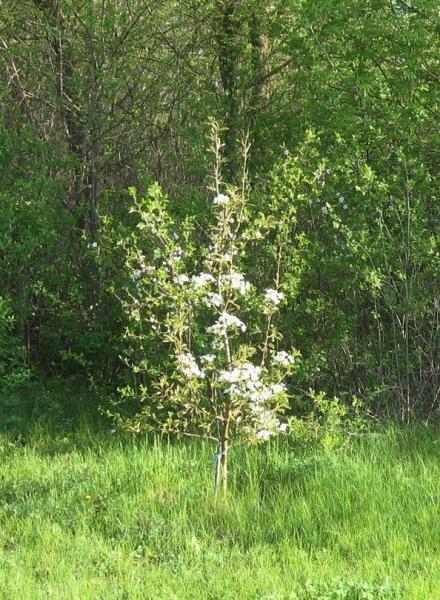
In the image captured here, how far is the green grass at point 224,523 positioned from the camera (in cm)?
398

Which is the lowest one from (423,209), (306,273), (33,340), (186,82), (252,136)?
(33,340)

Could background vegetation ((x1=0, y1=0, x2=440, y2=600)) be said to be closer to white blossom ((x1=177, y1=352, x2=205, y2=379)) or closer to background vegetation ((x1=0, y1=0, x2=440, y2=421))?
background vegetation ((x1=0, y1=0, x2=440, y2=421))

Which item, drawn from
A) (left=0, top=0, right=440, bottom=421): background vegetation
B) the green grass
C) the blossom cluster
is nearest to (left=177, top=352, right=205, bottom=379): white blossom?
the blossom cluster

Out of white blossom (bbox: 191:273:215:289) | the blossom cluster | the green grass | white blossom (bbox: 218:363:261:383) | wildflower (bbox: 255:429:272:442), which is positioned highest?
white blossom (bbox: 191:273:215:289)

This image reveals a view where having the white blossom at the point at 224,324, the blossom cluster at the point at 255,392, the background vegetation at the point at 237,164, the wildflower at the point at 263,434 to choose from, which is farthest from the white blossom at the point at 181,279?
the wildflower at the point at 263,434

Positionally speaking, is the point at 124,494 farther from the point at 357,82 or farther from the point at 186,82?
the point at 186,82

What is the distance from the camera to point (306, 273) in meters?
6.64

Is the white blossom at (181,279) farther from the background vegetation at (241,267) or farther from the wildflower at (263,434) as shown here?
the wildflower at (263,434)

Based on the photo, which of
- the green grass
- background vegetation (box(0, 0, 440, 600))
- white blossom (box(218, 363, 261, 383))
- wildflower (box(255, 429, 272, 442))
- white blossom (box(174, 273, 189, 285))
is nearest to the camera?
the green grass

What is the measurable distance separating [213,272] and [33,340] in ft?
13.7

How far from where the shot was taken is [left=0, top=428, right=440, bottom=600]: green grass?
3.98m

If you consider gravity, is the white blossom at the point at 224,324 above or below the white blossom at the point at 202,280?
below

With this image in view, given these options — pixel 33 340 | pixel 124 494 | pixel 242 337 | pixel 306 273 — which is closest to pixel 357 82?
pixel 306 273

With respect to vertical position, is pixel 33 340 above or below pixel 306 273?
below
